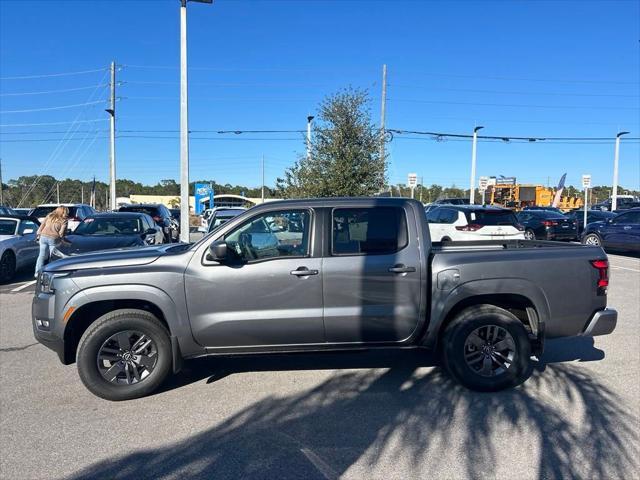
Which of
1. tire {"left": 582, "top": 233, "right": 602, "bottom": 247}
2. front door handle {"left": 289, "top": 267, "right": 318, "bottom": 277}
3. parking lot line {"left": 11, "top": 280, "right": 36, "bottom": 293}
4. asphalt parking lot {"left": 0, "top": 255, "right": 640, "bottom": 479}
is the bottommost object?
parking lot line {"left": 11, "top": 280, "right": 36, "bottom": 293}

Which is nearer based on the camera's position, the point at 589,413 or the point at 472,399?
the point at 589,413

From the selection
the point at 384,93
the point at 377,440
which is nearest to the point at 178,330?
the point at 377,440

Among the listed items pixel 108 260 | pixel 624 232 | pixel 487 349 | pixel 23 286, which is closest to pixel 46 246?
pixel 23 286

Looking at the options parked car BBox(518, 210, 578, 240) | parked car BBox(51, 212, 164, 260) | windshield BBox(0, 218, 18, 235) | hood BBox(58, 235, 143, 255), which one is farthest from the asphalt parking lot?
parked car BBox(518, 210, 578, 240)

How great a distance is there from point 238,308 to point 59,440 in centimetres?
170

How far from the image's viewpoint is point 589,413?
13.9 ft

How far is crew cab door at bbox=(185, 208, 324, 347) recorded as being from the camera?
176 inches

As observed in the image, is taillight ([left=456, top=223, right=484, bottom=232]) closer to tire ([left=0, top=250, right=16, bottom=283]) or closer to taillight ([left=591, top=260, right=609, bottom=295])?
taillight ([left=591, top=260, right=609, bottom=295])

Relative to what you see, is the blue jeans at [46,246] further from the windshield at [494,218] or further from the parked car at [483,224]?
the windshield at [494,218]

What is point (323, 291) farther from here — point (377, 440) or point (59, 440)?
point (59, 440)

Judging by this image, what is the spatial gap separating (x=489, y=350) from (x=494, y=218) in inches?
401

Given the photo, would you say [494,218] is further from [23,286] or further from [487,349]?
[23,286]

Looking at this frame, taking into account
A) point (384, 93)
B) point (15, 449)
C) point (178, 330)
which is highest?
point (384, 93)

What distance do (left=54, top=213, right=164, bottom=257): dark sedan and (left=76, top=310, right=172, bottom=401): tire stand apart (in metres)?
5.55
